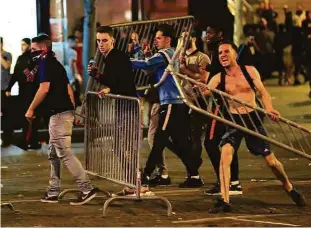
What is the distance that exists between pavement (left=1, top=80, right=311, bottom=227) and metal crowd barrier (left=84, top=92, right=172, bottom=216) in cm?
27

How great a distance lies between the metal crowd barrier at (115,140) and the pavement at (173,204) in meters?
0.27

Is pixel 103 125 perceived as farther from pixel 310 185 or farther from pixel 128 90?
pixel 310 185

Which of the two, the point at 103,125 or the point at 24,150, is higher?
the point at 103,125

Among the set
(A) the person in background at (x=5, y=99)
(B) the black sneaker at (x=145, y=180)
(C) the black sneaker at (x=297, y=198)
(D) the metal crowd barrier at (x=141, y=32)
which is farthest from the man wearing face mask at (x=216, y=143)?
(A) the person in background at (x=5, y=99)

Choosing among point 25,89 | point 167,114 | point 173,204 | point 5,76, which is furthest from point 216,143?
point 5,76

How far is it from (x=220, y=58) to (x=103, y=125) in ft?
4.77

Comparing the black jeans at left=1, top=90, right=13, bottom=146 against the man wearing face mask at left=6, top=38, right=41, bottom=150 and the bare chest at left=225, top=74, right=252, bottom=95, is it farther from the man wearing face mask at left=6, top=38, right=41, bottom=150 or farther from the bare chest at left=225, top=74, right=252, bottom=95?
the bare chest at left=225, top=74, right=252, bottom=95

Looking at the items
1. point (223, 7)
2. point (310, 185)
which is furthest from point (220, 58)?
point (223, 7)

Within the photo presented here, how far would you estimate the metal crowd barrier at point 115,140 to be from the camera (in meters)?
8.73

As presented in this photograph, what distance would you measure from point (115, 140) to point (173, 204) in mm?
919

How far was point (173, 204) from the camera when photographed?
920 centimetres

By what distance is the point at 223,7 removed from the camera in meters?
20.2

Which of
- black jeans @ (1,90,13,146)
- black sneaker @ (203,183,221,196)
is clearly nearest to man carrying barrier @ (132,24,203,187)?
black sneaker @ (203,183,221,196)

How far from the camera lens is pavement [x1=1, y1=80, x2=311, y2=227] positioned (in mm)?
8373
